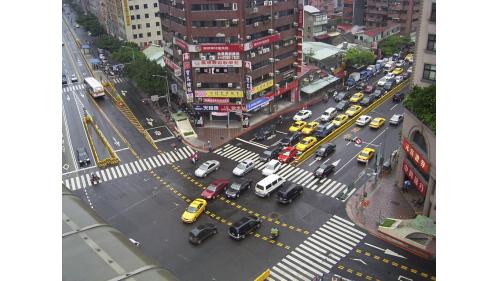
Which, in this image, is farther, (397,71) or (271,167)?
(397,71)

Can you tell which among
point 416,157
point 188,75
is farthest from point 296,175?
point 188,75

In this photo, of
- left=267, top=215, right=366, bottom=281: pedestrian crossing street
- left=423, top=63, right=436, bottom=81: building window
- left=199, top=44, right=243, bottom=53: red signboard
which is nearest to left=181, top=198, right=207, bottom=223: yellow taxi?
left=267, top=215, right=366, bottom=281: pedestrian crossing street

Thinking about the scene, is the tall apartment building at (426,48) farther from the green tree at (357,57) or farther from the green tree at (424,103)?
the green tree at (357,57)

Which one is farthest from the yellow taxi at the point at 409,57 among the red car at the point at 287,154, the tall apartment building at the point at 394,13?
the red car at the point at 287,154

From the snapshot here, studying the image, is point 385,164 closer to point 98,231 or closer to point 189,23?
point 189,23

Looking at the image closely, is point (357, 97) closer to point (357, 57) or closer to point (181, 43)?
point (357, 57)

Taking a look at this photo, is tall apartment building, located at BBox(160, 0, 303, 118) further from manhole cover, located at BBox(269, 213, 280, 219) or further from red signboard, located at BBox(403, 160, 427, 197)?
red signboard, located at BBox(403, 160, 427, 197)
